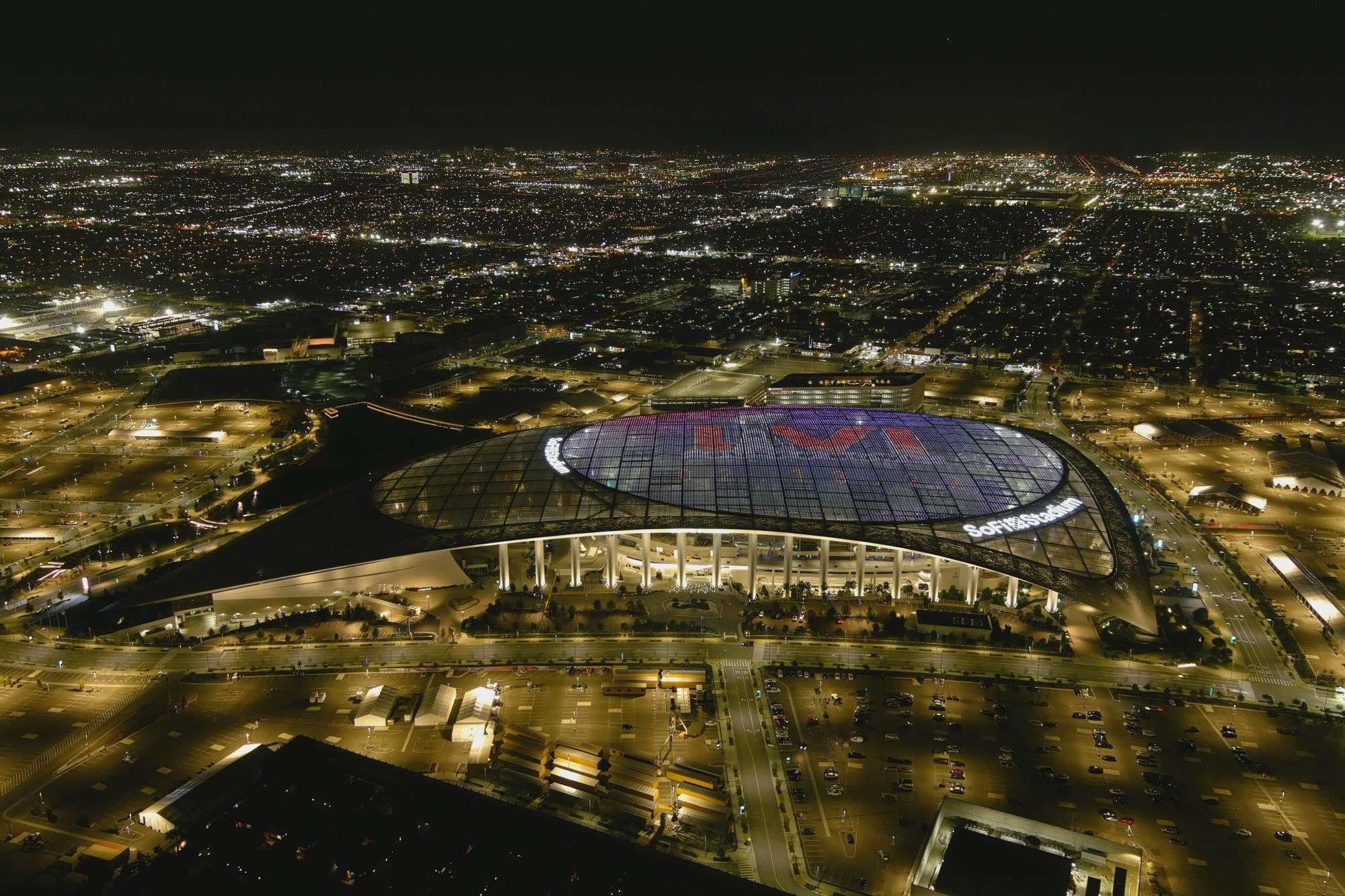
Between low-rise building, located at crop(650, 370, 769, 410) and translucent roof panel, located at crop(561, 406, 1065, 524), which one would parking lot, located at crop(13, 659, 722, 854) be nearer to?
translucent roof panel, located at crop(561, 406, 1065, 524)

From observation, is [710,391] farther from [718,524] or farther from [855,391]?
[718,524]

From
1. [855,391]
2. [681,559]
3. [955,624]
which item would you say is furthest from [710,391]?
[955,624]

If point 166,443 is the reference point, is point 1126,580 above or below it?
above

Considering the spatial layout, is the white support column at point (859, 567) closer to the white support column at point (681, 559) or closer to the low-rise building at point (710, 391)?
the white support column at point (681, 559)

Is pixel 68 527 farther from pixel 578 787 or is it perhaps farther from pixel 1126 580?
pixel 1126 580

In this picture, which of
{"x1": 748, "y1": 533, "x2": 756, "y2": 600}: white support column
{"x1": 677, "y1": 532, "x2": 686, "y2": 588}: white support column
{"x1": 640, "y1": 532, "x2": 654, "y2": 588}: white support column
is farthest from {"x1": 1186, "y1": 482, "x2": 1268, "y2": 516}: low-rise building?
{"x1": 640, "y1": 532, "x2": 654, "y2": 588}: white support column

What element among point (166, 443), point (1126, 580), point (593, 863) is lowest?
point (166, 443)

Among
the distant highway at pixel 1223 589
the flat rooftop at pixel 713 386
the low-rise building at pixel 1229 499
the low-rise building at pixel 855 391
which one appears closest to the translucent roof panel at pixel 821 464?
the distant highway at pixel 1223 589

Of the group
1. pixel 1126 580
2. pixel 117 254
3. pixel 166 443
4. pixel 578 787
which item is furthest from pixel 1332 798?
pixel 117 254
